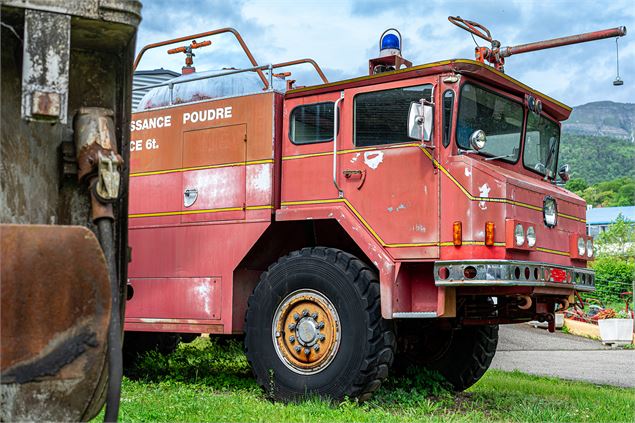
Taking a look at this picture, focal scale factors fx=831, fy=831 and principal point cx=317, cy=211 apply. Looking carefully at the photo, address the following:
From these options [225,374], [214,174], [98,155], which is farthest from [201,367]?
[98,155]

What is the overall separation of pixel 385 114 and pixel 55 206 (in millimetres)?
4968

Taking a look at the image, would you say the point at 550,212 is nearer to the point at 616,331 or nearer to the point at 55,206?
the point at 55,206

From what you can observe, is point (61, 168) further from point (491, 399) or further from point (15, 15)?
point (491, 399)

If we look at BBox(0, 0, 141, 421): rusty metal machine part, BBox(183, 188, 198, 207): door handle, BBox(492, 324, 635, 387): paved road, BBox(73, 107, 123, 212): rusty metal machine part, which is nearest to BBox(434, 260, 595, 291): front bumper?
BBox(183, 188, 198, 207): door handle

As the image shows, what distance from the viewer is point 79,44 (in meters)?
3.63

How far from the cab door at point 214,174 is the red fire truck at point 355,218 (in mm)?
18

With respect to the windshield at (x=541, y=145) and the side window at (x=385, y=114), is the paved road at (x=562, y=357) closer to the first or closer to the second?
the windshield at (x=541, y=145)

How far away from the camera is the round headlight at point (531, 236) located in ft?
25.0

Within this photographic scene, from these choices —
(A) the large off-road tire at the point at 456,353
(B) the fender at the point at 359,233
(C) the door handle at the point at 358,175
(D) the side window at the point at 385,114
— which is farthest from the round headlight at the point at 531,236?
(A) the large off-road tire at the point at 456,353

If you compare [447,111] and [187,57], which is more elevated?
[187,57]

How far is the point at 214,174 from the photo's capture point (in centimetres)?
901

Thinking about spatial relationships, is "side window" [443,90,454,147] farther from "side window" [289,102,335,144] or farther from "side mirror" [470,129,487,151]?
"side window" [289,102,335,144]

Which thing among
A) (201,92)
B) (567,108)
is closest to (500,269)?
(567,108)

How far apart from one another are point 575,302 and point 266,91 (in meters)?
3.95
